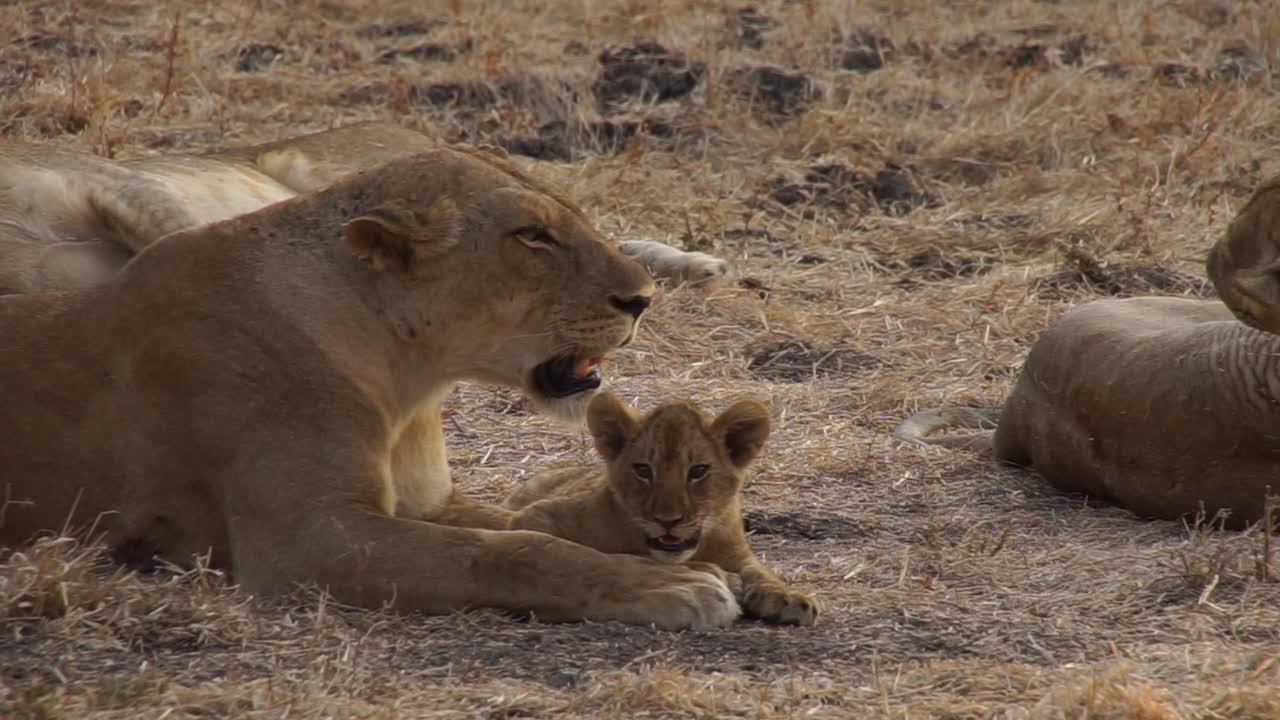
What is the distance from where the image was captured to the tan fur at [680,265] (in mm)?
7211

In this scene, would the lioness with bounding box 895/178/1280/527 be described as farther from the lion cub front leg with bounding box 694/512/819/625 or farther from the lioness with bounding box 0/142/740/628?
the lioness with bounding box 0/142/740/628

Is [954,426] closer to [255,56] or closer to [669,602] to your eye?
[669,602]

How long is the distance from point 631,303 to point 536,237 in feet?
0.84

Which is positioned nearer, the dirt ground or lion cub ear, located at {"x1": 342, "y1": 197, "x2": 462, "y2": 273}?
the dirt ground

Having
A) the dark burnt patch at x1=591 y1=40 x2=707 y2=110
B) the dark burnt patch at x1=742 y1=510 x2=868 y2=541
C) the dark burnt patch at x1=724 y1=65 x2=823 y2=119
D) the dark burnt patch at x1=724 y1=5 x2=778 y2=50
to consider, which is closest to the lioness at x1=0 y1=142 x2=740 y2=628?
the dark burnt patch at x1=742 y1=510 x2=868 y2=541

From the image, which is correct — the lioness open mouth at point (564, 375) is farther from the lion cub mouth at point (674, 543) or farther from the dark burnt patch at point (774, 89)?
the dark burnt patch at point (774, 89)

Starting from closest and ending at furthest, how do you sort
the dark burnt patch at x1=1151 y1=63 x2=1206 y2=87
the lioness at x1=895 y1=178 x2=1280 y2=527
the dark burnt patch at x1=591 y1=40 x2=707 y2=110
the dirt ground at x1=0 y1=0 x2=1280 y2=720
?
1. the dirt ground at x1=0 y1=0 x2=1280 y2=720
2. the lioness at x1=895 y1=178 x2=1280 y2=527
3. the dark burnt patch at x1=591 y1=40 x2=707 y2=110
4. the dark burnt patch at x1=1151 y1=63 x2=1206 y2=87

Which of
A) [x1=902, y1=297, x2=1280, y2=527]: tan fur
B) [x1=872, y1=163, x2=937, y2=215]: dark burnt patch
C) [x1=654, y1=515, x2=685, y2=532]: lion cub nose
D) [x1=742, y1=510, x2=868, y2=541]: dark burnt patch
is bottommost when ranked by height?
[x1=872, y1=163, x2=937, y2=215]: dark burnt patch

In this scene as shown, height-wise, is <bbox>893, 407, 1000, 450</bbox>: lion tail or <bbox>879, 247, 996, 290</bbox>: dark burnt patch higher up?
<bbox>893, 407, 1000, 450</bbox>: lion tail

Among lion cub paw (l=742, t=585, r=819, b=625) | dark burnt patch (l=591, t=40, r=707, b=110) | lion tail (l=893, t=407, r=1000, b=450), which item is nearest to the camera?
lion cub paw (l=742, t=585, r=819, b=625)

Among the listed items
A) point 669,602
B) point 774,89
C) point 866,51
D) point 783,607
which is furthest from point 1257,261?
point 866,51

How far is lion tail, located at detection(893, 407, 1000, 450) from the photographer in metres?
5.55

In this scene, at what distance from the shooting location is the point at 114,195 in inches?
217

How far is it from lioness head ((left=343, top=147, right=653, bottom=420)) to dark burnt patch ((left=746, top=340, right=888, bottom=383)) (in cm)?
229
